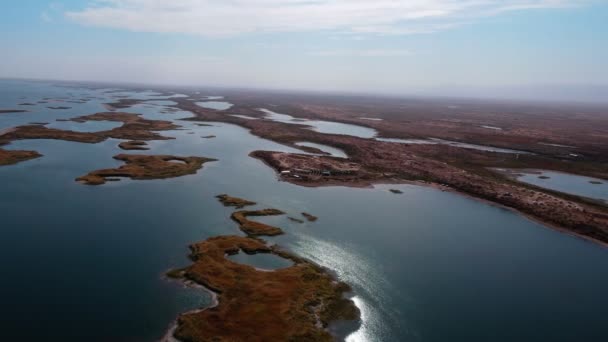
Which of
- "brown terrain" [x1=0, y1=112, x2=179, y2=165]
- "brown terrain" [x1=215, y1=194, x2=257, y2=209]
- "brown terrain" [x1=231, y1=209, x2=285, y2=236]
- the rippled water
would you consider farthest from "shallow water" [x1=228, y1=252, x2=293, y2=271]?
"brown terrain" [x1=0, y1=112, x2=179, y2=165]

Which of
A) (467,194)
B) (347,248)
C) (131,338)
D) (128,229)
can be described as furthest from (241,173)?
(131,338)

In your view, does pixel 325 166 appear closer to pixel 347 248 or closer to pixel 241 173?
pixel 241 173

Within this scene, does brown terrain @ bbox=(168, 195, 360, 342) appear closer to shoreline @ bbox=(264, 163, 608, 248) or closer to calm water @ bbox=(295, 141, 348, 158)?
shoreline @ bbox=(264, 163, 608, 248)

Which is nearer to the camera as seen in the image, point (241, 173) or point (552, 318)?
point (552, 318)

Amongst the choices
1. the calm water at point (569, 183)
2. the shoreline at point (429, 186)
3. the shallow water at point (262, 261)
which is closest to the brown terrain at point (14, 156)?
the shoreline at point (429, 186)

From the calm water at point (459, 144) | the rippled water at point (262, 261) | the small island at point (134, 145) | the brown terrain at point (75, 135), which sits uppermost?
the brown terrain at point (75, 135)

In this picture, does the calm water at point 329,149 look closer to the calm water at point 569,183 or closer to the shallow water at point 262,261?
the calm water at point 569,183

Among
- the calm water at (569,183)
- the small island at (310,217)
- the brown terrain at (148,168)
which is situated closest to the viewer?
the small island at (310,217)
